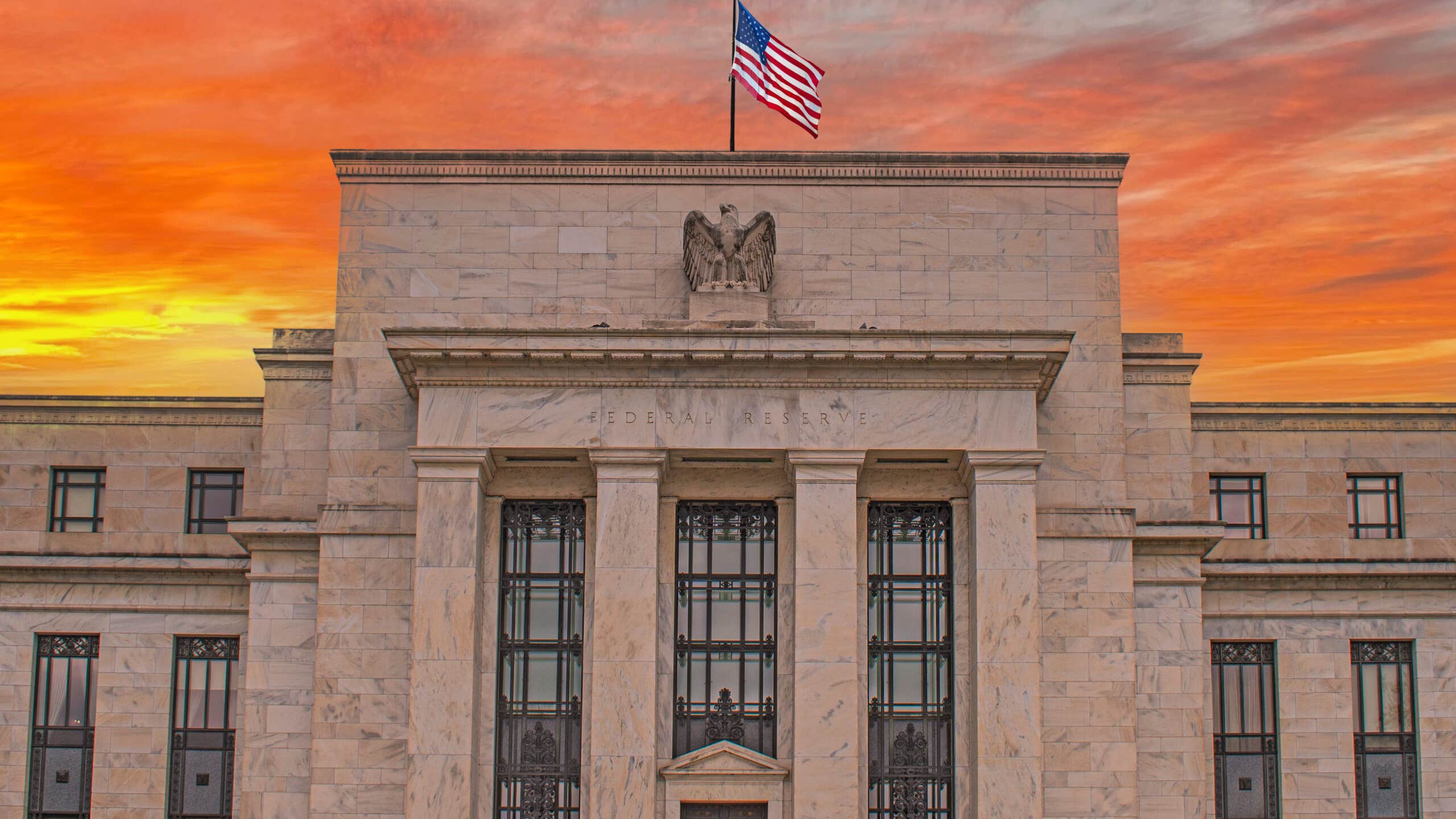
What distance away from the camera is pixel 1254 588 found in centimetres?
4541

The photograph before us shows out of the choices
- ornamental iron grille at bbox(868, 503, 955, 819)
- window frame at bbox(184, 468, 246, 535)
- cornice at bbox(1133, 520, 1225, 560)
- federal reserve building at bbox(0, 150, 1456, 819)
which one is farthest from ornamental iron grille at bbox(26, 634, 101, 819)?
cornice at bbox(1133, 520, 1225, 560)

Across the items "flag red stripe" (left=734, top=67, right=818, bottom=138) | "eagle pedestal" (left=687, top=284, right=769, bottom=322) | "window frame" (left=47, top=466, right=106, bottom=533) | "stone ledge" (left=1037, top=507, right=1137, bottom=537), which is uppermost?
"flag red stripe" (left=734, top=67, right=818, bottom=138)

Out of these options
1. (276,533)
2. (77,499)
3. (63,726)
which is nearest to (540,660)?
(276,533)

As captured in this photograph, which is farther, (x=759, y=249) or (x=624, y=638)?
(x=759, y=249)

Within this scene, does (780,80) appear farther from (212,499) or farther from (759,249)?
(212,499)

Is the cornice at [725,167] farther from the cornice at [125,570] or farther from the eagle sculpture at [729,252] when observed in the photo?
the cornice at [125,570]

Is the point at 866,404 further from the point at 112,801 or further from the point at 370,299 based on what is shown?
the point at 112,801

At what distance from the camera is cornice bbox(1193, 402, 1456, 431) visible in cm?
4678

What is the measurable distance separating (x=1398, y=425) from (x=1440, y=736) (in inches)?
301

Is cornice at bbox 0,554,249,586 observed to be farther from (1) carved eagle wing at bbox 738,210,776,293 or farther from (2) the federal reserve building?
(1) carved eagle wing at bbox 738,210,776,293

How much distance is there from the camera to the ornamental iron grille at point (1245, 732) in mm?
44781

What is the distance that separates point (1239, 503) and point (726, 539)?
44.6 ft

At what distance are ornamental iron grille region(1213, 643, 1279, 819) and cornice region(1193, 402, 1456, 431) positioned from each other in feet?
18.0

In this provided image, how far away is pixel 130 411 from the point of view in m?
46.8
